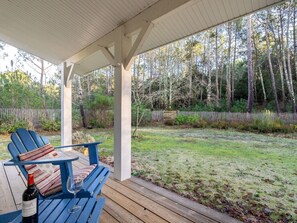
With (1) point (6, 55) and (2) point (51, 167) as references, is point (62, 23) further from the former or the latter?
(1) point (6, 55)

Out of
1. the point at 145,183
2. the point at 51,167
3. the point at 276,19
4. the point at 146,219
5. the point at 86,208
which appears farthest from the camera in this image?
the point at 276,19

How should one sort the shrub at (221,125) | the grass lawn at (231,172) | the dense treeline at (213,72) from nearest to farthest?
the grass lawn at (231,172)
the shrub at (221,125)
the dense treeline at (213,72)

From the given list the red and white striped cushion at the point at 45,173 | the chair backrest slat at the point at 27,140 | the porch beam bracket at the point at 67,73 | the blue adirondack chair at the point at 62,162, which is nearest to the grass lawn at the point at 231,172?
the blue adirondack chair at the point at 62,162

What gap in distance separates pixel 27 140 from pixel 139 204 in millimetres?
1503

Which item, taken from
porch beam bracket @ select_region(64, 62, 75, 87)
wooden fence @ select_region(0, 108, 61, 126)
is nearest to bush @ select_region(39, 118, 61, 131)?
wooden fence @ select_region(0, 108, 61, 126)

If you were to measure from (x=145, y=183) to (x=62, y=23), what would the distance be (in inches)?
107

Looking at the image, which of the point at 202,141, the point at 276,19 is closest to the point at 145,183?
the point at 202,141

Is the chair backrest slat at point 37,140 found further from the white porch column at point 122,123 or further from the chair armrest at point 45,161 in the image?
the white porch column at point 122,123

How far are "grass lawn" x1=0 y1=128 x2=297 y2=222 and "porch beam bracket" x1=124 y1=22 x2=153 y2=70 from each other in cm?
182

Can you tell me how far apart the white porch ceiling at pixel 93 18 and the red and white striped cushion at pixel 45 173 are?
1845 mm

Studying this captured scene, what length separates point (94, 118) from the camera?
29.3ft

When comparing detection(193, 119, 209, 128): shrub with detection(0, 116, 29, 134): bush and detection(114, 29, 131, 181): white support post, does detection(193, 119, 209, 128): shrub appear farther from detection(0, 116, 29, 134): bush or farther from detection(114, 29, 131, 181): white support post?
detection(0, 116, 29, 134): bush

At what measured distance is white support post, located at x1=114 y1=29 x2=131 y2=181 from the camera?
2838 mm

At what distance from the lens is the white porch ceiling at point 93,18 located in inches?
87.4
